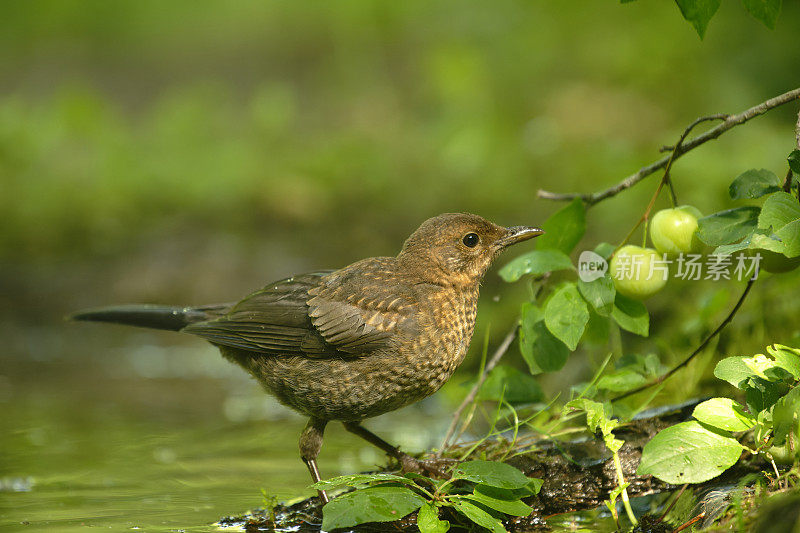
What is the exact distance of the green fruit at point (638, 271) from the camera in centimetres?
264

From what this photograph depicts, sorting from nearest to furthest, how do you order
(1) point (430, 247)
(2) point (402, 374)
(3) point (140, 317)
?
(2) point (402, 374) < (1) point (430, 247) < (3) point (140, 317)

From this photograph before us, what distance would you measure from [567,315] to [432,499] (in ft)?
2.36

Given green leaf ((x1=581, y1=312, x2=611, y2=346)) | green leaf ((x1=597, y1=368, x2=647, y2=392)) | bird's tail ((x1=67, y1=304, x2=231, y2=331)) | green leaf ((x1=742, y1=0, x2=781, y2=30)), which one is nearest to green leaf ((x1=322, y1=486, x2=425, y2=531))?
green leaf ((x1=597, y1=368, x2=647, y2=392))

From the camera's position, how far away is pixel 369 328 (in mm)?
2982

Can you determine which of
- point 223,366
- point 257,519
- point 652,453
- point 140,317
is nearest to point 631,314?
point 652,453

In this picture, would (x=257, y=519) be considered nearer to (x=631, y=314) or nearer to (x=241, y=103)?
(x=631, y=314)

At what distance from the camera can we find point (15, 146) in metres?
8.06

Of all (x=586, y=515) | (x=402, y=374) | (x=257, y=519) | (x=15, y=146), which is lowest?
(x=586, y=515)

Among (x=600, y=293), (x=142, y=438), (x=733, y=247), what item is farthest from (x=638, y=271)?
(x=142, y=438)

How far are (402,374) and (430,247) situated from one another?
0.53 m

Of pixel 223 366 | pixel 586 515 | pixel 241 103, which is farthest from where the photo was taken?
pixel 241 103

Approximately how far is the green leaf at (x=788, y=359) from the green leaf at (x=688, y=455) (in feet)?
0.82

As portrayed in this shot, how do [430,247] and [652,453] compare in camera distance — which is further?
[430,247]

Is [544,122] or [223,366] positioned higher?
[544,122]
